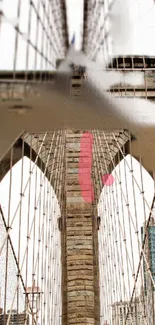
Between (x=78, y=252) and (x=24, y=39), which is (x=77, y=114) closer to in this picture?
(x=24, y=39)

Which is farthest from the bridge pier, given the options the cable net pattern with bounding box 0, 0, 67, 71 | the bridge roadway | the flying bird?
the flying bird

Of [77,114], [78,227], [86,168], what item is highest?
[86,168]

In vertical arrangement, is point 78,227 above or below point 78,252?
→ above

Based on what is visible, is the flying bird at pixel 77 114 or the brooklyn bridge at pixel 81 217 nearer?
the flying bird at pixel 77 114

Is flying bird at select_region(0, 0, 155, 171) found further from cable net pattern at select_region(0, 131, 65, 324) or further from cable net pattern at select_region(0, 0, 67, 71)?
cable net pattern at select_region(0, 131, 65, 324)

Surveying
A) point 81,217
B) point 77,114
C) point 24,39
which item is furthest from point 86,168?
point 77,114

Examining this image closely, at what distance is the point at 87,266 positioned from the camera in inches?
441

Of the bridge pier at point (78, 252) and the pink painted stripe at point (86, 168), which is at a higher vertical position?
the pink painted stripe at point (86, 168)

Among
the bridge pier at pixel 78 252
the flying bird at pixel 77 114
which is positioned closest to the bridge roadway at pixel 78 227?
the bridge pier at pixel 78 252

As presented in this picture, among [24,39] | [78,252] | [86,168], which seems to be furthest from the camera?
[86,168]

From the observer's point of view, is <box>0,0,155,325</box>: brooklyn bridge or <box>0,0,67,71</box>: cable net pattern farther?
<box>0,0,155,325</box>: brooklyn bridge

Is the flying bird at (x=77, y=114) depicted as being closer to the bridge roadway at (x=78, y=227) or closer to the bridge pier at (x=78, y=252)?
the bridge roadway at (x=78, y=227)

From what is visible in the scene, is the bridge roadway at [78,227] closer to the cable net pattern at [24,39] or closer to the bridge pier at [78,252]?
the bridge pier at [78,252]

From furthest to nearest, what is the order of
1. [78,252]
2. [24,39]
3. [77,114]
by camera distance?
[78,252]
[24,39]
[77,114]
